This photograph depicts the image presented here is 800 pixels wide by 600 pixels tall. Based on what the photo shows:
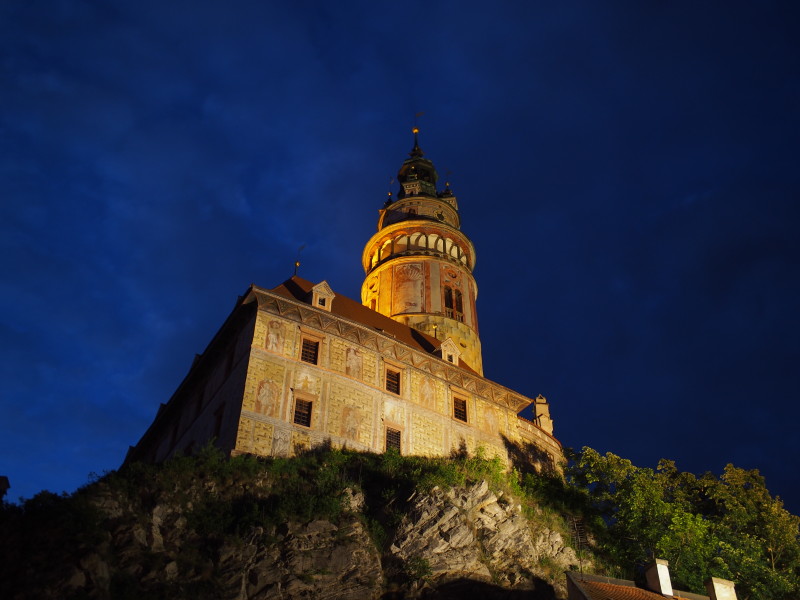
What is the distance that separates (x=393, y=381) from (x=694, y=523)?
14.9 m

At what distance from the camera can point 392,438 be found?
116 ft

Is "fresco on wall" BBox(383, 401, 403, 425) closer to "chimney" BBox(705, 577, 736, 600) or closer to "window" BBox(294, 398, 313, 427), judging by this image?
"window" BBox(294, 398, 313, 427)

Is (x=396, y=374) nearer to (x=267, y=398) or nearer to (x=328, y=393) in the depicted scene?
(x=328, y=393)

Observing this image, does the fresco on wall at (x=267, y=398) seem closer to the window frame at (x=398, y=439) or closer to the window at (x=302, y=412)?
the window at (x=302, y=412)

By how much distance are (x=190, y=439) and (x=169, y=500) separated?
11.6m

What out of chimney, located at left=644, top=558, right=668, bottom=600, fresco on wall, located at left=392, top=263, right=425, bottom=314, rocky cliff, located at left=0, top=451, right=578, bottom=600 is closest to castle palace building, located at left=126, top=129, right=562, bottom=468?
rocky cliff, located at left=0, top=451, right=578, bottom=600

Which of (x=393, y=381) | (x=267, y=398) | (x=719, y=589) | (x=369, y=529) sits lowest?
(x=719, y=589)

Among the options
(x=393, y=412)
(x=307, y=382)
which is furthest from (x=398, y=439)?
(x=307, y=382)

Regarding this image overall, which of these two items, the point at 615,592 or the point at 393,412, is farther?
the point at 393,412

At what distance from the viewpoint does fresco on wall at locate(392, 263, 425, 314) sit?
167 feet

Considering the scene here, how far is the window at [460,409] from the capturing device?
1535 inches

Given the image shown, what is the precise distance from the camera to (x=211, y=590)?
Answer: 883 inches

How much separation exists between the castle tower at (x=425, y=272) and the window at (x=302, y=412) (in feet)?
53.9

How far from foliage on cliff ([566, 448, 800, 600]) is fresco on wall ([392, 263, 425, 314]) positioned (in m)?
17.7
